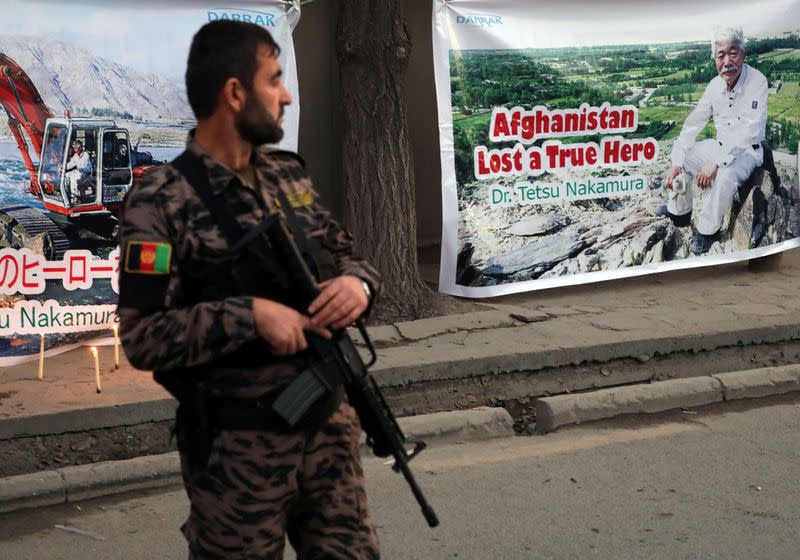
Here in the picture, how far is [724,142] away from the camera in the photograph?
7.47 metres

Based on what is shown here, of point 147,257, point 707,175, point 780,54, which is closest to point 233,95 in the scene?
point 147,257

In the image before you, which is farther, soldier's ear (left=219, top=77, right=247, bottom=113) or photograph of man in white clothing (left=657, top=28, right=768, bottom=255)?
photograph of man in white clothing (left=657, top=28, right=768, bottom=255)

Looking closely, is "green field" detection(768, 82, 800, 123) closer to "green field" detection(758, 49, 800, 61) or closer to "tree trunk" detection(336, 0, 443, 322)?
"green field" detection(758, 49, 800, 61)

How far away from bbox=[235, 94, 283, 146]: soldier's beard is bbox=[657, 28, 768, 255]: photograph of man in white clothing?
5.30 m

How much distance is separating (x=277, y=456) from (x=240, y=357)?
A: 238 mm

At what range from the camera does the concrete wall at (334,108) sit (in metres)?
7.32

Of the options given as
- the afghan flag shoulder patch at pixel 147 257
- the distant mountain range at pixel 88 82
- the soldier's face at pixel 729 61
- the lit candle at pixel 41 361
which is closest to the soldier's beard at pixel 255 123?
the afghan flag shoulder patch at pixel 147 257

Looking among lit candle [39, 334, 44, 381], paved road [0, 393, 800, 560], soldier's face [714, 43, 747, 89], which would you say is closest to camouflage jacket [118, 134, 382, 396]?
paved road [0, 393, 800, 560]

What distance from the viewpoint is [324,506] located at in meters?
2.52

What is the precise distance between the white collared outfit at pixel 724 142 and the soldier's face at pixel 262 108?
17.5 ft

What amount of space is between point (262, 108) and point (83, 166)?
3.48 metres

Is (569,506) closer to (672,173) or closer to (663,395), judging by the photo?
(663,395)

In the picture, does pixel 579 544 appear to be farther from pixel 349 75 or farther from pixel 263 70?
pixel 349 75

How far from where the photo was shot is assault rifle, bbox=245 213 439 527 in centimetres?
236
